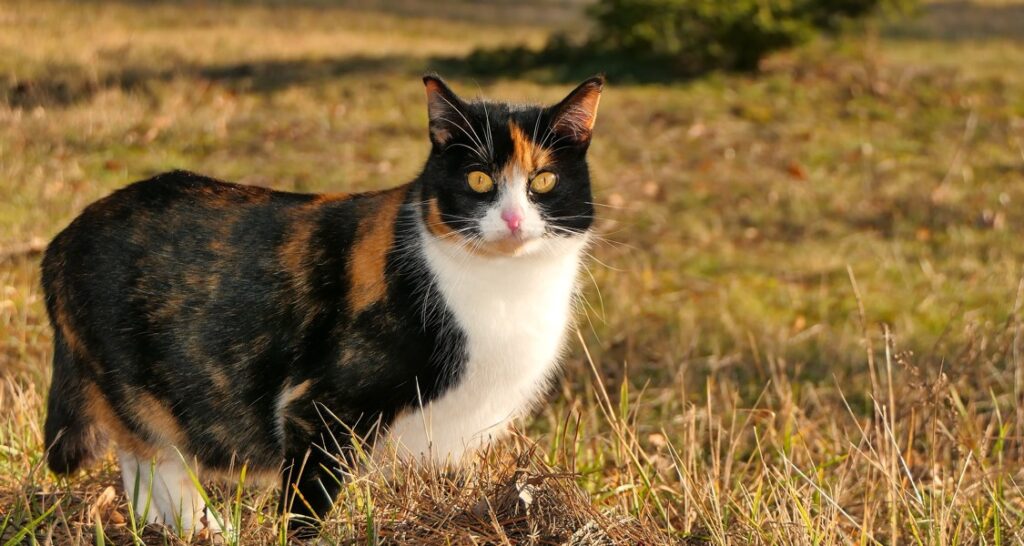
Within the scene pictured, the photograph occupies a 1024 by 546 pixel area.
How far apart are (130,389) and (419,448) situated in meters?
0.91

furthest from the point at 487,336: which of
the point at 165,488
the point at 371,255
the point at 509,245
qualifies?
the point at 165,488

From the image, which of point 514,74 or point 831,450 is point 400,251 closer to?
point 831,450

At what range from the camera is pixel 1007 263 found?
6.39 metres

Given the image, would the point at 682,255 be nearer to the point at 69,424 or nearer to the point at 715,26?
the point at 69,424

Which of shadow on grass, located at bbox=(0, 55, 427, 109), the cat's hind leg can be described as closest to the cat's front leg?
the cat's hind leg

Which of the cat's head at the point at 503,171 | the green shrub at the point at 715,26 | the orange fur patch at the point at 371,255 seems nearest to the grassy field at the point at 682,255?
the green shrub at the point at 715,26

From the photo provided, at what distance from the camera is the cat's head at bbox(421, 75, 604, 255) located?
3.04 meters

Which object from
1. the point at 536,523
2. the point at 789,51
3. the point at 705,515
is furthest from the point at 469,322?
the point at 789,51

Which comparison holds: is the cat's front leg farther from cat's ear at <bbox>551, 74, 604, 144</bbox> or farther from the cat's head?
cat's ear at <bbox>551, 74, 604, 144</bbox>

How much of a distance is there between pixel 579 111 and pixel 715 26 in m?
7.92

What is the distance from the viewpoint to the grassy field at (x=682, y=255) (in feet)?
10.1

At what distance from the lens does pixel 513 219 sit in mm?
2977

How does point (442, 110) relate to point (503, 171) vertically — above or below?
above

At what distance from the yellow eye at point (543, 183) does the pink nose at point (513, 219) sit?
0.18m
